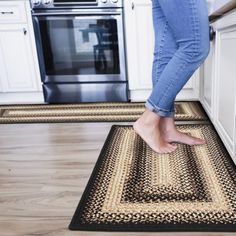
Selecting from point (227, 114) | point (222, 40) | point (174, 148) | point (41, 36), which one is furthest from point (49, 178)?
point (41, 36)

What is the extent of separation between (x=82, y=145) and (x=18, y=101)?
1082 millimetres

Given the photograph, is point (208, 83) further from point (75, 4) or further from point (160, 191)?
point (75, 4)

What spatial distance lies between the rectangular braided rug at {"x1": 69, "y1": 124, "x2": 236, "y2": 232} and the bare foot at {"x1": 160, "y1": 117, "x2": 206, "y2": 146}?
3 cm

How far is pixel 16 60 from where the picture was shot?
6.42ft

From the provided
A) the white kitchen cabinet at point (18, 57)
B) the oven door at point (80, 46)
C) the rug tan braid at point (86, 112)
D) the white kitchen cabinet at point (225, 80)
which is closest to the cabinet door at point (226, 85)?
the white kitchen cabinet at point (225, 80)

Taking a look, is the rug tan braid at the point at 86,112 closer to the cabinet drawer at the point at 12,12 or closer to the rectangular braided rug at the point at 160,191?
the rectangular braided rug at the point at 160,191

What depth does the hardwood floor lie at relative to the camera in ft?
2.44

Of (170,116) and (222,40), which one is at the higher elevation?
(222,40)

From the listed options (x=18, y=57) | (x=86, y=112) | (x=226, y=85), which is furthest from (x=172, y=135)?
(x=18, y=57)

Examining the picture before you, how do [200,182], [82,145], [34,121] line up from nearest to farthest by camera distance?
[200,182], [82,145], [34,121]

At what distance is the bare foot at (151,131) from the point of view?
3.50 ft

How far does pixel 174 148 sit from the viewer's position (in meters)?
1.11

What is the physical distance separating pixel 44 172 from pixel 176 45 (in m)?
0.72

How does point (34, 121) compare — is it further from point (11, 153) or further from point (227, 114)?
point (227, 114)
